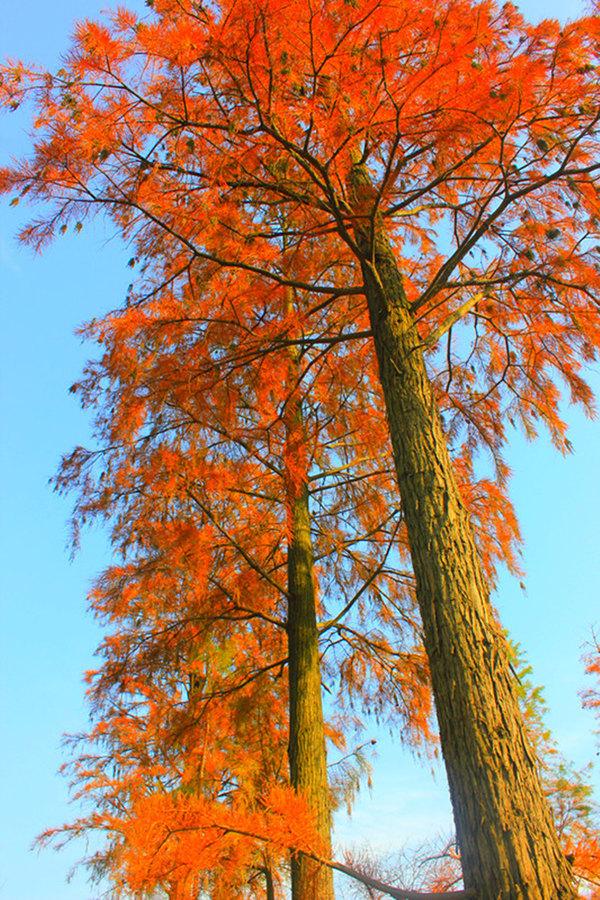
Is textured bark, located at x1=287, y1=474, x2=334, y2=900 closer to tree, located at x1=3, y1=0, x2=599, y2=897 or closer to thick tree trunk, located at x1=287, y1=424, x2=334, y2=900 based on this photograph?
thick tree trunk, located at x1=287, y1=424, x2=334, y2=900

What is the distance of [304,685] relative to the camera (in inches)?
171

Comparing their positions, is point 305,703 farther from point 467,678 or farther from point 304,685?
point 467,678

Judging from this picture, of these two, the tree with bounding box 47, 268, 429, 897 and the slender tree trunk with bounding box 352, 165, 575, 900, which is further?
the tree with bounding box 47, 268, 429, 897

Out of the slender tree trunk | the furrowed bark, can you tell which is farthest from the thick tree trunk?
the slender tree trunk

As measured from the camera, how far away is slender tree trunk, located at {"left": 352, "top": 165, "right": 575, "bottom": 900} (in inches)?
79.4

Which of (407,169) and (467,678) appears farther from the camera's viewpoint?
(407,169)

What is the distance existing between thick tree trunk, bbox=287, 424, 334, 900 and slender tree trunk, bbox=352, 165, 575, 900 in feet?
4.81

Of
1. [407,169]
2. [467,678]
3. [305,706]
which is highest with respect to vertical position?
[407,169]

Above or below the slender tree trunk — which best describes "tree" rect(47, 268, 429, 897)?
above

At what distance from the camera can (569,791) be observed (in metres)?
17.0

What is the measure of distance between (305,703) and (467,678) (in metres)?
2.16

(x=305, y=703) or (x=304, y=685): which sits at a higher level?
(x=304, y=685)

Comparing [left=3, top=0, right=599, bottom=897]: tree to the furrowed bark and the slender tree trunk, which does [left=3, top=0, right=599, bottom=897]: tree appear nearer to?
the slender tree trunk

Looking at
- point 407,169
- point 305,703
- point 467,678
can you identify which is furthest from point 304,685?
point 407,169
